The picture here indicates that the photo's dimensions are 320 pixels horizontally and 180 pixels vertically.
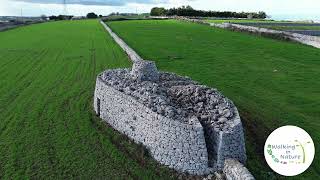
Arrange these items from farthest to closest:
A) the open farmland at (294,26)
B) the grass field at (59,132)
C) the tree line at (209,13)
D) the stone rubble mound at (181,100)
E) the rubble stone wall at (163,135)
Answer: the tree line at (209,13), the open farmland at (294,26), the stone rubble mound at (181,100), the grass field at (59,132), the rubble stone wall at (163,135)

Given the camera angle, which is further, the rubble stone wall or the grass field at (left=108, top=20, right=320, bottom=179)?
A: the grass field at (left=108, top=20, right=320, bottom=179)

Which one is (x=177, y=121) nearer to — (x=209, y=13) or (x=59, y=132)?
(x=59, y=132)

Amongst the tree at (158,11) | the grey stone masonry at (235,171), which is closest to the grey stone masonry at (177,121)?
the grey stone masonry at (235,171)

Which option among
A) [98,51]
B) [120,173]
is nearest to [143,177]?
[120,173]

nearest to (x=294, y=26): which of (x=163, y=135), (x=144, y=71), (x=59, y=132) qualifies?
(x=144, y=71)

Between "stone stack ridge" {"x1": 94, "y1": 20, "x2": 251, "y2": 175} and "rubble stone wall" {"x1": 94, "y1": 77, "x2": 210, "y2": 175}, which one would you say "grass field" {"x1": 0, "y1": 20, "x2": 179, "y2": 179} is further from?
"stone stack ridge" {"x1": 94, "y1": 20, "x2": 251, "y2": 175}

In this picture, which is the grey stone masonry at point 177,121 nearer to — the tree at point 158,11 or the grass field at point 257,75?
the grass field at point 257,75
